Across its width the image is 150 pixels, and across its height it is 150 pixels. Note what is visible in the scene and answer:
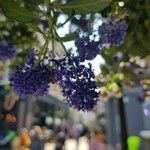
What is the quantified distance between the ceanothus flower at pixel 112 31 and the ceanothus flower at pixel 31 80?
0.16 meters

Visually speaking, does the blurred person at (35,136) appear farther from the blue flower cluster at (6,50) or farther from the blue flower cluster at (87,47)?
the blue flower cluster at (87,47)

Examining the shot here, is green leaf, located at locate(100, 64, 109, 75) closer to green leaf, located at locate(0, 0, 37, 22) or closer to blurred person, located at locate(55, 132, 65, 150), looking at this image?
green leaf, located at locate(0, 0, 37, 22)

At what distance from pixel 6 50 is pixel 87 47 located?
2.32 feet

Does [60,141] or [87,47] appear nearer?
[87,47]

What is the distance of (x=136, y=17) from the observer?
146 cm

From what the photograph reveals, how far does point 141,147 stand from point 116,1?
4.31m

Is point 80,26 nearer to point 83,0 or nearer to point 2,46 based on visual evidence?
point 83,0

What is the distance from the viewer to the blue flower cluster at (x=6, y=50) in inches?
60.5

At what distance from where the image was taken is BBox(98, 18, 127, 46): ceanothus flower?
858 mm

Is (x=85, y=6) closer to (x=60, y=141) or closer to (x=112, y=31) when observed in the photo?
(x=112, y=31)

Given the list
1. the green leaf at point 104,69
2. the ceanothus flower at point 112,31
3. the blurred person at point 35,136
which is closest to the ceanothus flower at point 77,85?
the ceanothus flower at point 112,31

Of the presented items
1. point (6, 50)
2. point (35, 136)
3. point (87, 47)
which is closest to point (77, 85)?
point (87, 47)

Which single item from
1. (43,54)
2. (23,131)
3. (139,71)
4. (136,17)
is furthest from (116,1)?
(23,131)

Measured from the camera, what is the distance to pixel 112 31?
33.9 inches
